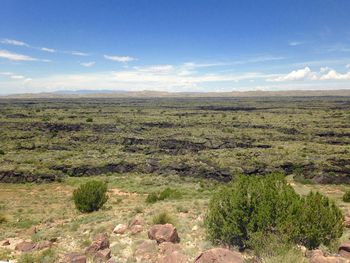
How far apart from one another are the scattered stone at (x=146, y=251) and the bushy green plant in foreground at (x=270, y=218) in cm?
229

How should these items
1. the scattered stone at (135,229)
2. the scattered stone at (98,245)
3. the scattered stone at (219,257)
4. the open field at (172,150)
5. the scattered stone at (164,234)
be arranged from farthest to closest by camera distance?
the open field at (172,150), the scattered stone at (135,229), the scattered stone at (164,234), the scattered stone at (98,245), the scattered stone at (219,257)

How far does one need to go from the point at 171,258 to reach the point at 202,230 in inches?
157

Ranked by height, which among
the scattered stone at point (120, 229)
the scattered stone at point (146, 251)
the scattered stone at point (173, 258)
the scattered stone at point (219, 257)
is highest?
the scattered stone at point (219, 257)

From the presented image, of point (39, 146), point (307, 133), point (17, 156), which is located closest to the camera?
point (17, 156)

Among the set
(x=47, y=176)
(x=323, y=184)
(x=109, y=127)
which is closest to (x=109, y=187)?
(x=47, y=176)

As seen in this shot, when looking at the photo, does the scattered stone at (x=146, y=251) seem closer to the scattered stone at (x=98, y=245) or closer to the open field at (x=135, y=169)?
the open field at (x=135, y=169)

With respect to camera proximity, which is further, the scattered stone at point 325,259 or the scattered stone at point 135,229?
the scattered stone at point 135,229

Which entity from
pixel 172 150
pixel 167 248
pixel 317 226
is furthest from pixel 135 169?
pixel 317 226

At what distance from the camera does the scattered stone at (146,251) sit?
11211mm

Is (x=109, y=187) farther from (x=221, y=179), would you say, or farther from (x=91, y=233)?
(x=91, y=233)

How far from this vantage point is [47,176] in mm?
35500

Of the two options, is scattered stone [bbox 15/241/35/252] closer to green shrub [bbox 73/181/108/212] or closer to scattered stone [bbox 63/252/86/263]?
scattered stone [bbox 63/252/86/263]

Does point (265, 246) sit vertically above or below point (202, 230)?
above

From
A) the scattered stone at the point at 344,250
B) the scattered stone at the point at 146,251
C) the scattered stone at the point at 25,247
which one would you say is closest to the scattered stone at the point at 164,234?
the scattered stone at the point at 146,251
